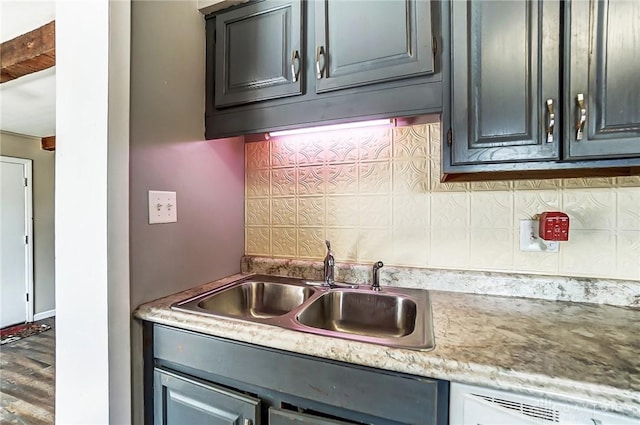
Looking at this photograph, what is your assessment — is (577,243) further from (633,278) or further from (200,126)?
(200,126)

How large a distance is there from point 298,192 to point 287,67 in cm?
57

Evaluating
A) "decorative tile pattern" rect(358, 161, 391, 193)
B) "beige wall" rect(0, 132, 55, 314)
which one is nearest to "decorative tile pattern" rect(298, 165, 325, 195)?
"decorative tile pattern" rect(358, 161, 391, 193)

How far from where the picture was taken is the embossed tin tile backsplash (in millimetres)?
1000

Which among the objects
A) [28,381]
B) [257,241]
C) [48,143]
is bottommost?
[28,381]

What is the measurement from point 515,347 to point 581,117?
2.03 feet

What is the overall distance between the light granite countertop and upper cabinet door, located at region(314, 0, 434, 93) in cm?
79

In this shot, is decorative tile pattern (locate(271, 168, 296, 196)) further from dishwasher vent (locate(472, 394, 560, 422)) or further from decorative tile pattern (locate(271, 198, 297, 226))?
dishwasher vent (locate(472, 394, 560, 422))

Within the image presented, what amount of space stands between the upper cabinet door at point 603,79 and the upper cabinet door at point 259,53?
2.68 feet

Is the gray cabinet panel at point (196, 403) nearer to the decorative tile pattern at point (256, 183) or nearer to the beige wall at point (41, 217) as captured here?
the decorative tile pattern at point (256, 183)

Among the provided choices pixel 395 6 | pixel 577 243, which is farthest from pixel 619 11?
pixel 577 243

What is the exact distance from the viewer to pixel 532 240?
1067 millimetres

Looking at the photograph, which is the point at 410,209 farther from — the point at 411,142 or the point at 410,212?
the point at 411,142

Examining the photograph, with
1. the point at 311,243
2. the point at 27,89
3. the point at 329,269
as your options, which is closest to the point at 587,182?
the point at 329,269

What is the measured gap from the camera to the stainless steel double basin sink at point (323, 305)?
1000mm
